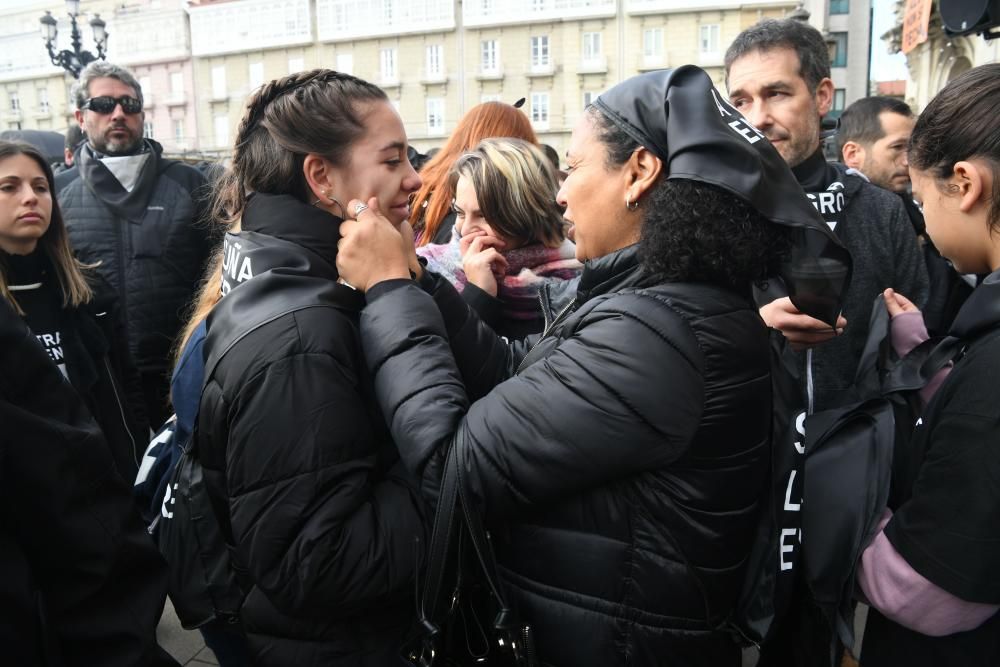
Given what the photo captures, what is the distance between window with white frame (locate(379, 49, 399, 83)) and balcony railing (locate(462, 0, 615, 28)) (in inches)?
186

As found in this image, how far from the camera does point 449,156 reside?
11.5 ft

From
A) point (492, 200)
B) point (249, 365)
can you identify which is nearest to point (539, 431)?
point (249, 365)

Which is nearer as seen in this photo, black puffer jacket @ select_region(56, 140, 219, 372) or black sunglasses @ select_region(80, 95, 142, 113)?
black puffer jacket @ select_region(56, 140, 219, 372)

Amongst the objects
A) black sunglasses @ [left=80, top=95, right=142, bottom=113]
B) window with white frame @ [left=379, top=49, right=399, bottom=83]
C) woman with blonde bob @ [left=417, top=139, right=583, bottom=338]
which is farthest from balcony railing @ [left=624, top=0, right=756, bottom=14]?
woman with blonde bob @ [left=417, top=139, right=583, bottom=338]

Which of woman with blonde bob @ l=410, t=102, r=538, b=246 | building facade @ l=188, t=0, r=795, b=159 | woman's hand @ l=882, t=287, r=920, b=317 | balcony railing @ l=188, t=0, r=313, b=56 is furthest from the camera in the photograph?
balcony railing @ l=188, t=0, r=313, b=56

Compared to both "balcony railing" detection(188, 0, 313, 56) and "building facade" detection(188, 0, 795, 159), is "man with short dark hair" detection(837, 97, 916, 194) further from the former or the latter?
"balcony railing" detection(188, 0, 313, 56)

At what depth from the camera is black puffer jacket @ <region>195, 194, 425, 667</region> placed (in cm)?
131

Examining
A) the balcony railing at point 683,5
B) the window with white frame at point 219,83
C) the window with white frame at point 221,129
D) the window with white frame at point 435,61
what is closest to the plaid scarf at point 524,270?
the balcony railing at point 683,5

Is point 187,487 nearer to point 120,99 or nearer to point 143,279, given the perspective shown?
point 143,279

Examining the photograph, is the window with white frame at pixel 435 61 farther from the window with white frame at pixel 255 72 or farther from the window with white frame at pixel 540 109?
the window with white frame at pixel 255 72

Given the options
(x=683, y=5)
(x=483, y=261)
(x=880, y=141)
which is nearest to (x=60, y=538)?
(x=483, y=261)

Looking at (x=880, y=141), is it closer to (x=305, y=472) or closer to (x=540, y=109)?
(x=305, y=472)

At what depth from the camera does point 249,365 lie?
136cm

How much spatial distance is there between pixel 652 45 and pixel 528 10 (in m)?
6.92
